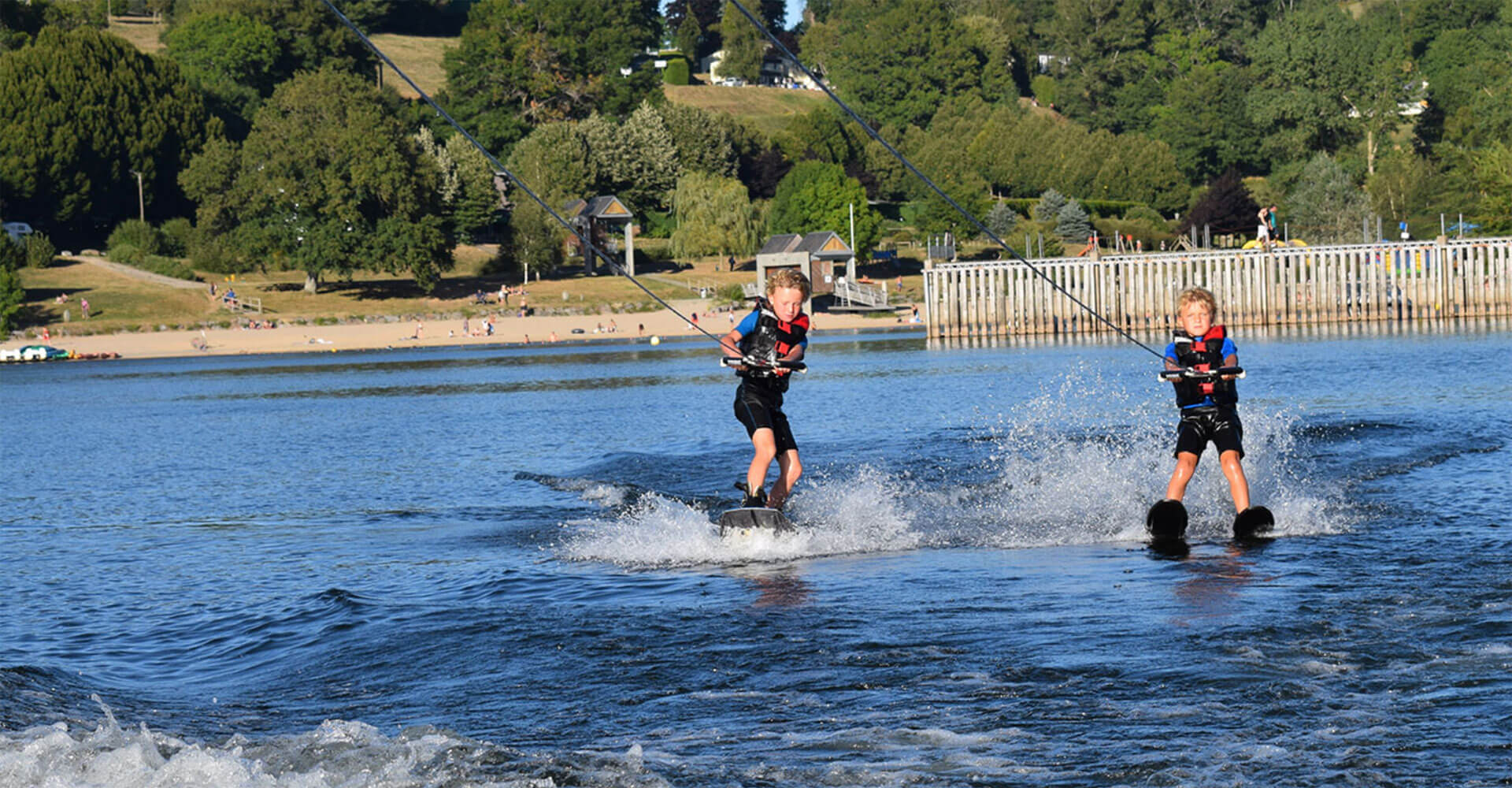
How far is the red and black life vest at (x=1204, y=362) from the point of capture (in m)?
11.5

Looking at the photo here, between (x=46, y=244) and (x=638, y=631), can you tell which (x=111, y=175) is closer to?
(x=46, y=244)

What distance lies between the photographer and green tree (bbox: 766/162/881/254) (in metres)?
88.6

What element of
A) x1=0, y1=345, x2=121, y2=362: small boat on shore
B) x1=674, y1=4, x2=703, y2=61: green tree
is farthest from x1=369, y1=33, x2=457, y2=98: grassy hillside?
x1=0, y1=345, x2=121, y2=362: small boat on shore

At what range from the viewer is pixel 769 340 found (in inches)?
475

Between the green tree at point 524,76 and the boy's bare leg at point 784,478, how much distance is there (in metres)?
98.1

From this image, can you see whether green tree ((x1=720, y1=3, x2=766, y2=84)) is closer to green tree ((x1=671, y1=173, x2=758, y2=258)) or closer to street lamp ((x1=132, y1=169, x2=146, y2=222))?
green tree ((x1=671, y1=173, x2=758, y2=258))

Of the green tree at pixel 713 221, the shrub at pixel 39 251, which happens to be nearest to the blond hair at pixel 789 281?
the green tree at pixel 713 221

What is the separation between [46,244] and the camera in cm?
8025

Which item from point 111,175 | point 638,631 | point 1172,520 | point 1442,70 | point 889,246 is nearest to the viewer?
point 638,631

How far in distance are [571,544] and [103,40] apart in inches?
3530

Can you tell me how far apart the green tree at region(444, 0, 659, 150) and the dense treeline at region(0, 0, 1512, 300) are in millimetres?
232

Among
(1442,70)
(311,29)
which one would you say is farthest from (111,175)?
(1442,70)

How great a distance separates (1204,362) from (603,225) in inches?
2995

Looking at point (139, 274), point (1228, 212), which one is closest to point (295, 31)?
point (139, 274)
